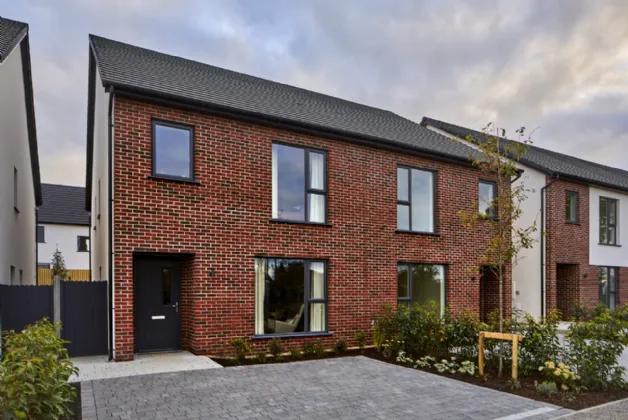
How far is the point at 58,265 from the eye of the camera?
2727 cm

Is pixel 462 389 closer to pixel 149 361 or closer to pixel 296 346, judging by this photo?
pixel 296 346

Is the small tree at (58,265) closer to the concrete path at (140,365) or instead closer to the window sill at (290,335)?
the concrete path at (140,365)

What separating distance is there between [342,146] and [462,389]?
616 centimetres

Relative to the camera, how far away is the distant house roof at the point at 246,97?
9.38 metres

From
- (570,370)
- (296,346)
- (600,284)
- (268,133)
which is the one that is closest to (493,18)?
(268,133)

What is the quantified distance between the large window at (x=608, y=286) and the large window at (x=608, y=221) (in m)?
1.12

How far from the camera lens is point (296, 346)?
393 inches

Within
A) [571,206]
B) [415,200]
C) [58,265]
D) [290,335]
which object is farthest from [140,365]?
[58,265]

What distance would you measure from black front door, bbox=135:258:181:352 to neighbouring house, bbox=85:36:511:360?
0.07ft

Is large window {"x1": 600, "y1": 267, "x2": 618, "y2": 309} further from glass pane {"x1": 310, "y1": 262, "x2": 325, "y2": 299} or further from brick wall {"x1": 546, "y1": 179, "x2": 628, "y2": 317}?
glass pane {"x1": 310, "y1": 262, "x2": 325, "y2": 299}

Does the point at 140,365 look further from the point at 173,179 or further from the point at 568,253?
the point at 568,253

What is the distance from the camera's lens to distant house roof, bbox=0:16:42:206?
29.7 ft

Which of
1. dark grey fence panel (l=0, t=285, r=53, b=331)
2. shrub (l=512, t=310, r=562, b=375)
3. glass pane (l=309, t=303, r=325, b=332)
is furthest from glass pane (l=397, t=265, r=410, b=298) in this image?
dark grey fence panel (l=0, t=285, r=53, b=331)

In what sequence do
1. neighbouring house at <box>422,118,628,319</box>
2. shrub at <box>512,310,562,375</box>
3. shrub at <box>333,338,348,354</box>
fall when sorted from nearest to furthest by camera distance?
shrub at <box>512,310,562,375</box>, shrub at <box>333,338,348,354</box>, neighbouring house at <box>422,118,628,319</box>
